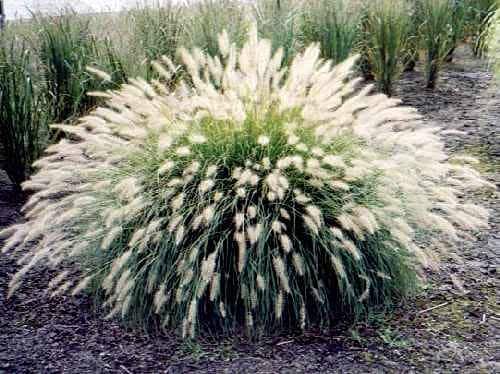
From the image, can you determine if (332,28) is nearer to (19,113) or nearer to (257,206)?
(19,113)

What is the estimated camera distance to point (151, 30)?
5.21 m

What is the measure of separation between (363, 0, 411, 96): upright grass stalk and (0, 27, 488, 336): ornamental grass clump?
2.88m

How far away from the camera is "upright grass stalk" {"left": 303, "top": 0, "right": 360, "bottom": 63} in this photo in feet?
17.5

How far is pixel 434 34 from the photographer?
5.89m

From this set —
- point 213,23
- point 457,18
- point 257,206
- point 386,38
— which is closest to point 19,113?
point 213,23

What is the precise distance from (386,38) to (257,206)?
11.3 feet

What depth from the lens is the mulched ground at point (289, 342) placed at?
8.27 ft

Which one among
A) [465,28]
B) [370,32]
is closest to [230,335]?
[370,32]

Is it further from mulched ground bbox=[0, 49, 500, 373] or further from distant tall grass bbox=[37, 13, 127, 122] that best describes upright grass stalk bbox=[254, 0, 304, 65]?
mulched ground bbox=[0, 49, 500, 373]

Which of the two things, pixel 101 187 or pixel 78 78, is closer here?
pixel 101 187

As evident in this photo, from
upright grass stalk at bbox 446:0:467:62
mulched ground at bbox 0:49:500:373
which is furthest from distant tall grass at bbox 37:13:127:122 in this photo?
upright grass stalk at bbox 446:0:467:62

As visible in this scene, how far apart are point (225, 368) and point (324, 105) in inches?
45.9

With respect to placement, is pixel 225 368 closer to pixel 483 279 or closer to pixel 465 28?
pixel 483 279

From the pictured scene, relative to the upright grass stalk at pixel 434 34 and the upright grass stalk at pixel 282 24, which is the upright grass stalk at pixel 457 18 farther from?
the upright grass stalk at pixel 282 24
